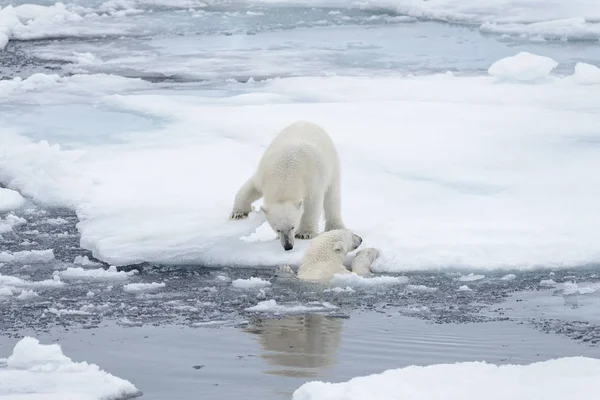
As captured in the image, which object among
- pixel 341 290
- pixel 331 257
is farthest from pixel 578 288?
pixel 331 257

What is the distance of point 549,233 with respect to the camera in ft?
18.4

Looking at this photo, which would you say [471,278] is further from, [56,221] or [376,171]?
[56,221]

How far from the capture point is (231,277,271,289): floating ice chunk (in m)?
5.04

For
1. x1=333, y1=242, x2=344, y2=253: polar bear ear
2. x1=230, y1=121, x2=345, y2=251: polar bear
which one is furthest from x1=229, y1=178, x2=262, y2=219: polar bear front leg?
x1=333, y1=242, x2=344, y2=253: polar bear ear

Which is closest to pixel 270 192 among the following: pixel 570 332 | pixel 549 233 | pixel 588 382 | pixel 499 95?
pixel 549 233

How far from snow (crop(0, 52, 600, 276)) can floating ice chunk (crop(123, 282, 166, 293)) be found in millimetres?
410

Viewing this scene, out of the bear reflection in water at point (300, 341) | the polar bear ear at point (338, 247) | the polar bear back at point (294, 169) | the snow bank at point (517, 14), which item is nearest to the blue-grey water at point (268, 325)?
the bear reflection in water at point (300, 341)

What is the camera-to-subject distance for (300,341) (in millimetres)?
4254

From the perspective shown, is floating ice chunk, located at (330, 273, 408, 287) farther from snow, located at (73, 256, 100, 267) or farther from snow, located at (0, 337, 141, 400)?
snow, located at (0, 337, 141, 400)

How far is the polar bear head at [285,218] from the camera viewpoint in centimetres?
557

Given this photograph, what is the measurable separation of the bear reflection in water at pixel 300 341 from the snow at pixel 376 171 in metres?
0.94

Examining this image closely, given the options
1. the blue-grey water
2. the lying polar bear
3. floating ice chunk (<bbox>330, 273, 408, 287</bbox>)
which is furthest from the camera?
the lying polar bear

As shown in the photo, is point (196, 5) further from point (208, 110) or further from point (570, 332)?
point (570, 332)

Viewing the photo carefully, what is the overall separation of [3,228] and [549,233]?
318cm
